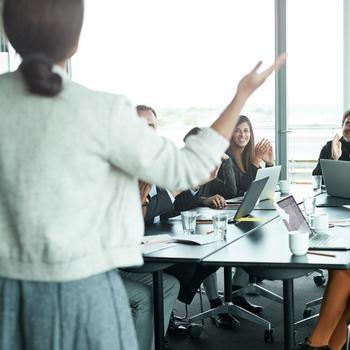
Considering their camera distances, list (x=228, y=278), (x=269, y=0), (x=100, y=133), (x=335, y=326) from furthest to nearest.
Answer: (x=269, y=0) < (x=228, y=278) < (x=335, y=326) < (x=100, y=133)

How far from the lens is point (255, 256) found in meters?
2.67

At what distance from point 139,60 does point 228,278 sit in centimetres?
355

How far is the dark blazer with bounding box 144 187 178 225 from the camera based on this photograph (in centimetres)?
352

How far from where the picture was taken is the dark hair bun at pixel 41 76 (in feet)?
4.59

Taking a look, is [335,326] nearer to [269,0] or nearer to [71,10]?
[71,10]

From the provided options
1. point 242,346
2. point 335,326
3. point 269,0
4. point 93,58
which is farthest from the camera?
point 93,58

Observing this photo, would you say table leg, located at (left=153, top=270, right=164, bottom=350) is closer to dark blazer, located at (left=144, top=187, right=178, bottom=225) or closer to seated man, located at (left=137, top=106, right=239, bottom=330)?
seated man, located at (left=137, top=106, right=239, bottom=330)

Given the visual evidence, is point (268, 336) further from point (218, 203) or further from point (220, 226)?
point (220, 226)

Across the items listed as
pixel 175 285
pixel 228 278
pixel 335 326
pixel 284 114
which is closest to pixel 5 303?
pixel 175 285

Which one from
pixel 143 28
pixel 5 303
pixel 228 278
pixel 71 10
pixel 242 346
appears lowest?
pixel 242 346

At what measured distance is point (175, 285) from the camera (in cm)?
315

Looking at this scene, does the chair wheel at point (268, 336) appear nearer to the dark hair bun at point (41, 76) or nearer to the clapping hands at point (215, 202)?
the clapping hands at point (215, 202)

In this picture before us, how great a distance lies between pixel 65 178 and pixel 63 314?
0.30m

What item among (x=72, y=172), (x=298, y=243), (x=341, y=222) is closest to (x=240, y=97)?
(x=72, y=172)
